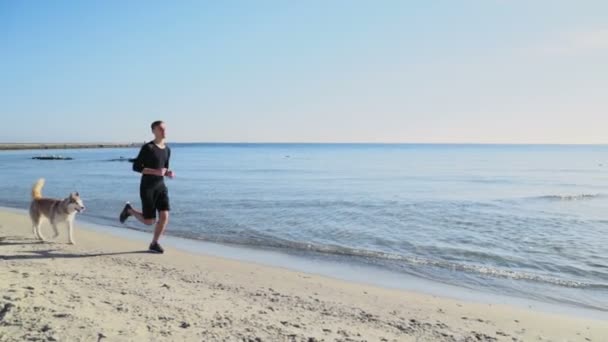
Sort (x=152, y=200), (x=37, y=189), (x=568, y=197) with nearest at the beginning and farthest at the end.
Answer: (x=152, y=200) → (x=37, y=189) → (x=568, y=197)

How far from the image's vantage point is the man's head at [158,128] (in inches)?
268

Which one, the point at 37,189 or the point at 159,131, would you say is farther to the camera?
the point at 37,189

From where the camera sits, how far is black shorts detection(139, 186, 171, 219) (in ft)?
22.8

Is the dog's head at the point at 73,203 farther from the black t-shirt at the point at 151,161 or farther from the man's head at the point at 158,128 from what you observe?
the man's head at the point at 158,128

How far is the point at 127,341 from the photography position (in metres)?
3.53

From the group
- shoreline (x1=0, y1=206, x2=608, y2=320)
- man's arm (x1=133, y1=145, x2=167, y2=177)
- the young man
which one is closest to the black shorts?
the young man

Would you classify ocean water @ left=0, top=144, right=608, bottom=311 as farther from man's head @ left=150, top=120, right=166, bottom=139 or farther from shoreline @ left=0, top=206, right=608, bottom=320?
man's head @ left=150, top=120, right=166, bottom=139

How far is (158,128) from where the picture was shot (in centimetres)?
680

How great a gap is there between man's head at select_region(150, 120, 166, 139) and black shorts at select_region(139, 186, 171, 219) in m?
0.80

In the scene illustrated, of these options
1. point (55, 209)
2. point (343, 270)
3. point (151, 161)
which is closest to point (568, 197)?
point (343, 270)

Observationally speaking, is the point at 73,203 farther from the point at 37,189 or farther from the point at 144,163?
the point at 144,163

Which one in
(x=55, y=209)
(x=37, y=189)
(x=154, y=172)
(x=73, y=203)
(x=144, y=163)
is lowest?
(x=55, y=209)

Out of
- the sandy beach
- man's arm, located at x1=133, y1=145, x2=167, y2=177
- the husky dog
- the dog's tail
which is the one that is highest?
man's arm, located at x1=133, y1=145, x2=167, y2=177

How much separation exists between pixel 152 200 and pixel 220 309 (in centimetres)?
306
